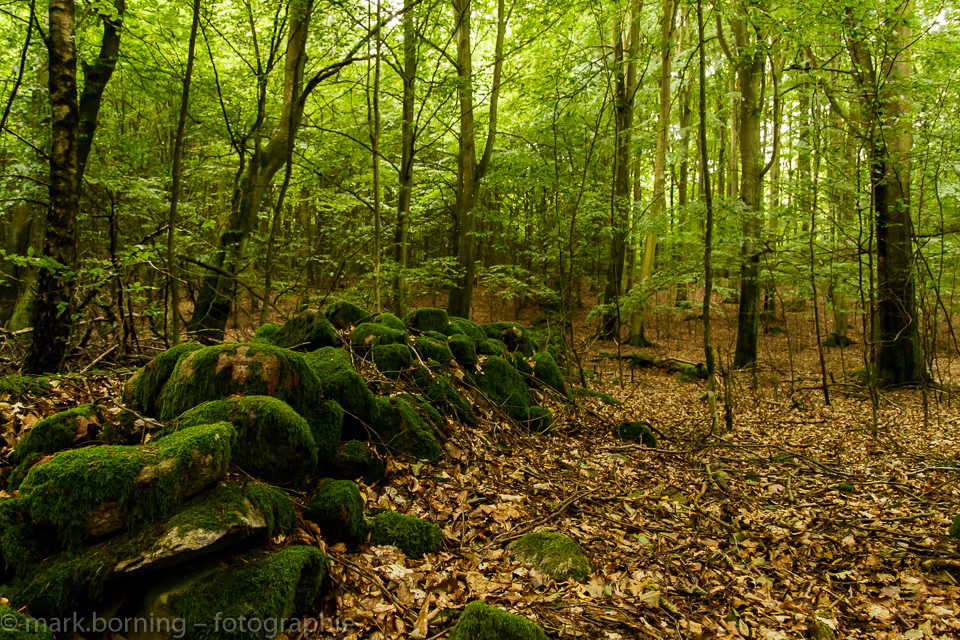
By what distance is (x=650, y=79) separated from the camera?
53.5 ft

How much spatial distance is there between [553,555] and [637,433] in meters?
3.70

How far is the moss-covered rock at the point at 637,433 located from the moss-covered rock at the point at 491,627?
4525 mm

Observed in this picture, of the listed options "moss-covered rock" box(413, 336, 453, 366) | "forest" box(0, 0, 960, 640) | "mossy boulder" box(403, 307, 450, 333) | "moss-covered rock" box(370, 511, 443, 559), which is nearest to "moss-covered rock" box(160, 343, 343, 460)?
"forest" box(0, 0, 960, 640)

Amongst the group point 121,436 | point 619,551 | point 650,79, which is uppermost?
point 650,79

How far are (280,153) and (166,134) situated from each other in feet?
24.5

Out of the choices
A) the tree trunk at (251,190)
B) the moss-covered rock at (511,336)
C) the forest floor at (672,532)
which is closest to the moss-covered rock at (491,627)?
the forest floor at (672,532)

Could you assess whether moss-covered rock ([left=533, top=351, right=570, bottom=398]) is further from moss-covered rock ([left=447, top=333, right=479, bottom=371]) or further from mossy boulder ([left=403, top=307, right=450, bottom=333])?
mossy boulder ([left=403, top=307, right=450, bottom=333])

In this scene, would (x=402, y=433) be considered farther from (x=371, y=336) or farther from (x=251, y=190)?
(x=251, y=190)

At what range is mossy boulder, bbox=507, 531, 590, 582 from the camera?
11.1 feet

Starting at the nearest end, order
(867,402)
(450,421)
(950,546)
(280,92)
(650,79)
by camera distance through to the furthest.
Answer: (950,546) < (450,421) < (867,402) < (280,92) < (650,79)

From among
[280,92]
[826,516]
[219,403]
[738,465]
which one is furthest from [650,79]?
[219,403]

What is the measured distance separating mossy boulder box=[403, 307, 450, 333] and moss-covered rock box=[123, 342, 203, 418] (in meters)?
3.90

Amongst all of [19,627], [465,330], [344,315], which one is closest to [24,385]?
[19,627]

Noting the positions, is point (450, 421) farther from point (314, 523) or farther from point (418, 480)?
point (314, 523)
